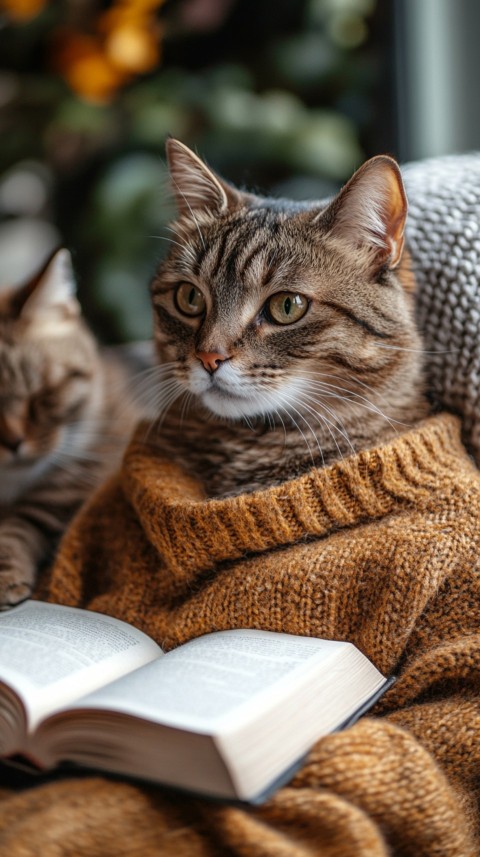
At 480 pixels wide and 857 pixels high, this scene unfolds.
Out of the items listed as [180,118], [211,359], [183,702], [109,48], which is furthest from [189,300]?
[109,48]

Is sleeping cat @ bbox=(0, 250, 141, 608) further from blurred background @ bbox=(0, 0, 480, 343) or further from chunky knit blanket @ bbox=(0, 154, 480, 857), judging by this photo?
blurred background @ bbox=(0, 0, 480, 343)

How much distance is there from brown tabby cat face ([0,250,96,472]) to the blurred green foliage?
0.82 metres

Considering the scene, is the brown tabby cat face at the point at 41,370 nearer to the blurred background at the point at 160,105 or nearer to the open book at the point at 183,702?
the open book at the point at 183,702

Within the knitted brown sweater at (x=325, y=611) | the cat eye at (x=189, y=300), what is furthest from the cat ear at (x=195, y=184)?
the knitted brown sweater at (x=325, y=611)

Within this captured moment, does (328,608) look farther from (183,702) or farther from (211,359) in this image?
(211,359)

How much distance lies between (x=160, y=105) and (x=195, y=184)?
140cm

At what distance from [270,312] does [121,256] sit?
1.44m

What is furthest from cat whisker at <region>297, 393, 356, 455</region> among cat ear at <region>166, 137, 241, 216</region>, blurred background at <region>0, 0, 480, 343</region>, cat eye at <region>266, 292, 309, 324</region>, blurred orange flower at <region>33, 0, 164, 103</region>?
blurred orange flower at <region>33, 0, 164, 103</region>

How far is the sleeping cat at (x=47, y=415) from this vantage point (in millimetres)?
1344

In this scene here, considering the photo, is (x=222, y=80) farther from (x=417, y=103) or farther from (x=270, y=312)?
(x=270, y=312)

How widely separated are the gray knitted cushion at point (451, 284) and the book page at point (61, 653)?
55 cm

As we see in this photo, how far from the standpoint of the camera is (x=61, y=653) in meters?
0.90

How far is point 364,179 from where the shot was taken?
98 centimetres

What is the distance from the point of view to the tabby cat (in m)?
1.00
